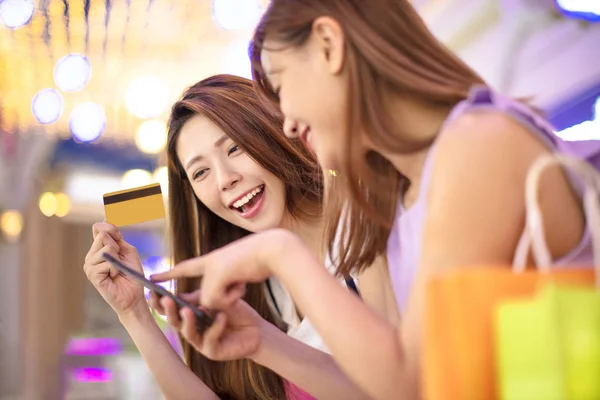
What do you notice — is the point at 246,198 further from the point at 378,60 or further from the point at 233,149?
the point at 378,60

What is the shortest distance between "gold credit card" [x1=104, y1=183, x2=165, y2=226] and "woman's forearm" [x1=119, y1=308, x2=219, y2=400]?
26cm

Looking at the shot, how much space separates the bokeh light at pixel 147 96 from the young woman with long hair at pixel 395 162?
366 centimetres

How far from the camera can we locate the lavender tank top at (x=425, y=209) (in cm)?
94

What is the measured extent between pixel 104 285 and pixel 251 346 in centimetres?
51

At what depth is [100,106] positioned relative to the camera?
5238 mm

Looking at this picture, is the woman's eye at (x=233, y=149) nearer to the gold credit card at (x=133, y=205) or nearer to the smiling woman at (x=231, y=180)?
the smiling woman at (x=231, y=180)

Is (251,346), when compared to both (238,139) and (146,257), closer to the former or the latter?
(238,139)

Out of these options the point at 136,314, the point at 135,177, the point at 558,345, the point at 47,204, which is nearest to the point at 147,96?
the point at 135,177

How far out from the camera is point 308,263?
0.95m

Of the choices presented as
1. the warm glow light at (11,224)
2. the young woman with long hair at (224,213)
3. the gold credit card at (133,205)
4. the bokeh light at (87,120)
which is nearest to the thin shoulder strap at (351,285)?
the young woman with long hair at (224,213)

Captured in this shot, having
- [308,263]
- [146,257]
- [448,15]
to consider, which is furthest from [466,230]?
[146,257]

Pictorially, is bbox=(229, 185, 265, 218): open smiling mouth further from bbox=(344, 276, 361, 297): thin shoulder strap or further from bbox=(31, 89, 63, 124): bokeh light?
bbox=(31, 89, 63, 124): bokeh light

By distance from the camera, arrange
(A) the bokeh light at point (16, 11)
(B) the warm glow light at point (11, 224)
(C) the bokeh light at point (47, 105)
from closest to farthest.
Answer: (A) the bokeh light at point (16, 11) → (C) the bokeh light at point (47, 105) → (B) the warm glow light at point (11, 224)

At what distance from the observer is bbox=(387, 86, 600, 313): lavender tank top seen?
0.94m
